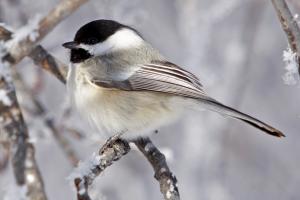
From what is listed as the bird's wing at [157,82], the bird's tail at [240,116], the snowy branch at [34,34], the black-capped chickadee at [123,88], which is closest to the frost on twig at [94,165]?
the black-capped chickadee at [123,88]

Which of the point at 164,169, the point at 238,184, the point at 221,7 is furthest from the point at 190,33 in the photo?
the point at 164,169

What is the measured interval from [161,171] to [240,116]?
34 cm

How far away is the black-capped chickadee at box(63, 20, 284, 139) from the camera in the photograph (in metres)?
2.05

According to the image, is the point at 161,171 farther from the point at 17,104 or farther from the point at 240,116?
the point at 17,104

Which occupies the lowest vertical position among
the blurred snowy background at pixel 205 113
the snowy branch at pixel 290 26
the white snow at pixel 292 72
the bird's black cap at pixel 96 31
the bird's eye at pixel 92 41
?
the blurred snowy background at pixel 205 113

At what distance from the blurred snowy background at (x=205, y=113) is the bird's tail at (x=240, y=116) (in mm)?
437

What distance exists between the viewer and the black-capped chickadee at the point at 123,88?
205cm

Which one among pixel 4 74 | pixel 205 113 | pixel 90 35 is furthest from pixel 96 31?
pixel 205 113

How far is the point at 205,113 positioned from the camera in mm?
3545

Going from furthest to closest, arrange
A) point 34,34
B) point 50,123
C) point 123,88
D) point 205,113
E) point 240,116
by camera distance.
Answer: point 205,113 → point 50,123 → point 123,88 → point 34,34 → point 240,116

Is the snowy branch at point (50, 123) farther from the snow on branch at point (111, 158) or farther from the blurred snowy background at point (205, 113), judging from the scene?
the snow on branch at point (111, 158)

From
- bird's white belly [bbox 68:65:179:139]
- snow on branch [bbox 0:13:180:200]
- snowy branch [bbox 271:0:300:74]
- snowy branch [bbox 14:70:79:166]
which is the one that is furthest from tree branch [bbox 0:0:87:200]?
snowy branch [bbox 271:0:300:74]

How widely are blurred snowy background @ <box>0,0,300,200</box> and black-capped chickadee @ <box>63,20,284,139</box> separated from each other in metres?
0.34

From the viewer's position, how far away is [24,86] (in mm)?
2607
